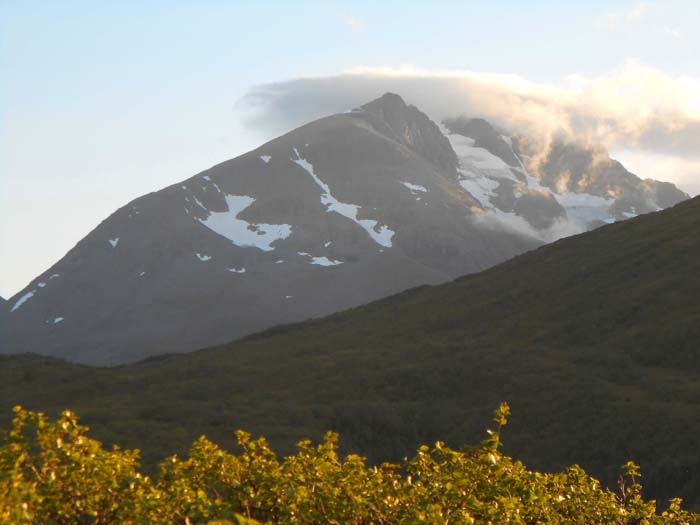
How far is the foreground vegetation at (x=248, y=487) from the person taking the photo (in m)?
20.6

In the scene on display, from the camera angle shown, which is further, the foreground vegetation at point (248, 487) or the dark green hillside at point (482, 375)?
the dark green hillside at point (482, 375)

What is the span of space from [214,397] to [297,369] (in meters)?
13.3

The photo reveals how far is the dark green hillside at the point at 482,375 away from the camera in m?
90.4

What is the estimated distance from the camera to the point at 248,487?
22.2 meters

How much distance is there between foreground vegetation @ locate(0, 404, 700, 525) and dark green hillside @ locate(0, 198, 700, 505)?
5433 cm

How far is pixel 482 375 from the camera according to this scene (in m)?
110

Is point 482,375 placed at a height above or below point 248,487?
below

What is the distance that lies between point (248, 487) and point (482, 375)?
89.5 meters

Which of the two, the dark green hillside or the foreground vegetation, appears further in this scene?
the dark green hillside

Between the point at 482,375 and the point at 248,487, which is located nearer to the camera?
the point at 248,487

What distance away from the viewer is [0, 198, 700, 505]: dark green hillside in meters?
→ 90.4

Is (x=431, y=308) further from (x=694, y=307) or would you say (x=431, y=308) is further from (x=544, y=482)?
(x=544, y=482)

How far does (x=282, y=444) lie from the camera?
8981cm

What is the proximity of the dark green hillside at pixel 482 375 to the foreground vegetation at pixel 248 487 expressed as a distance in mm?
54330
